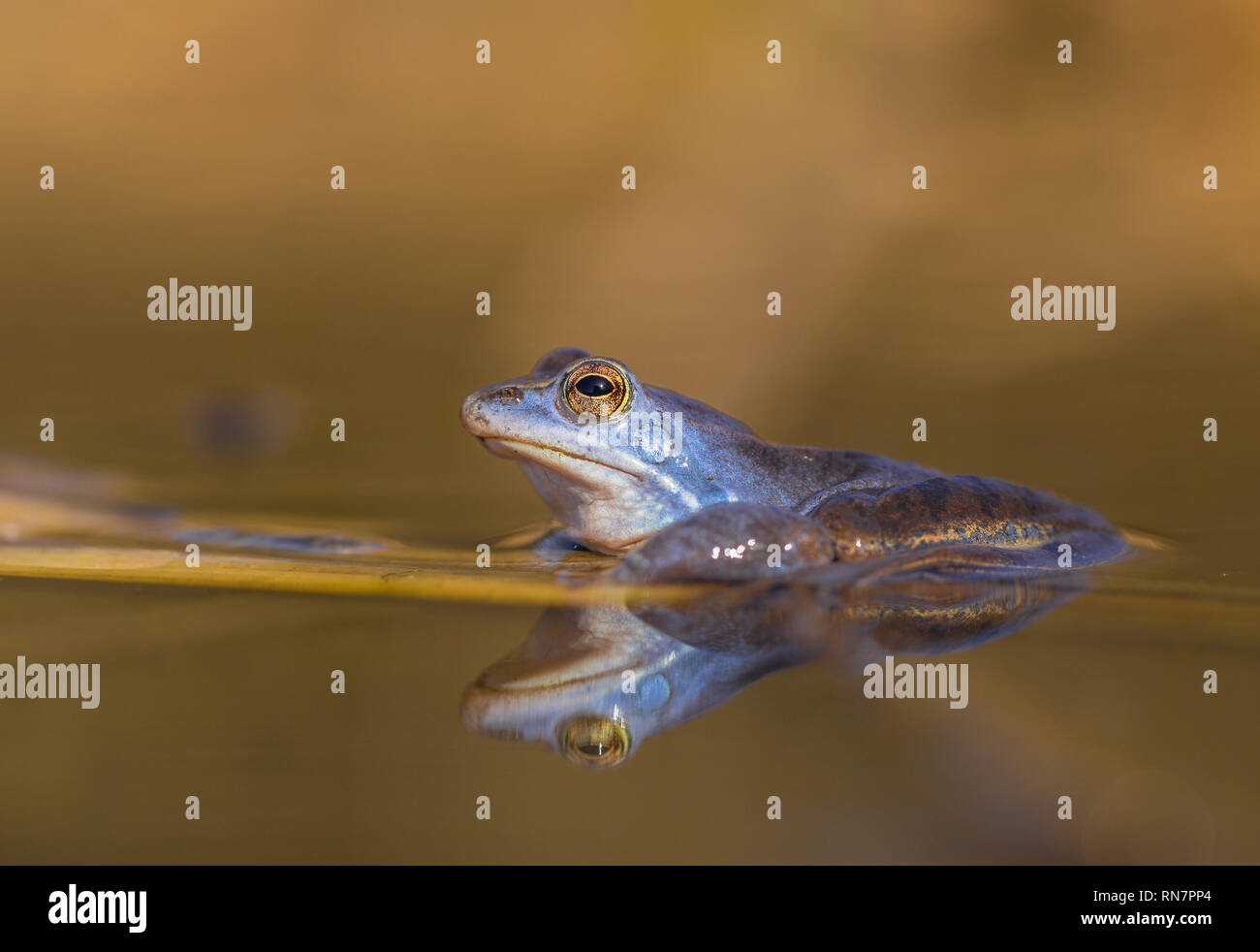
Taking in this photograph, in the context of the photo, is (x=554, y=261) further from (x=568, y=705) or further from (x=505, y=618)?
(x=568, y=705)

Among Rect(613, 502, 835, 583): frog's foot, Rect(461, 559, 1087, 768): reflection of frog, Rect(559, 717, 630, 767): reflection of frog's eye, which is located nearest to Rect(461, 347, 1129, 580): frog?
Rect(613, 502, 835, 583): frog's foot

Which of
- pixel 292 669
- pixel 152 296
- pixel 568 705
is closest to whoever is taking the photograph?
pixel 568 705

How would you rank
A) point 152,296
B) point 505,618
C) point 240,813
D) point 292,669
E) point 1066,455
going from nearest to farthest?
point 240,813
point 292,669
point 505,618
point 1066,455
point 152,296

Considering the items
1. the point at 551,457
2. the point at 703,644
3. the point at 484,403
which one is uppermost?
the point at 484,403

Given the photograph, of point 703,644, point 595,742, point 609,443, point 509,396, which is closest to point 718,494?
point 609,443

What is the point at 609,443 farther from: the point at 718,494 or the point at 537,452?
the point at 718,494

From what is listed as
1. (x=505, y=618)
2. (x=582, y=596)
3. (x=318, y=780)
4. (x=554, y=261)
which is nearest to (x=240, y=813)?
(x=318, y=780)

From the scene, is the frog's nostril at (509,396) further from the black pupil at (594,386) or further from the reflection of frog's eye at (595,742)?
the reflection of frog's eye at (595,742)

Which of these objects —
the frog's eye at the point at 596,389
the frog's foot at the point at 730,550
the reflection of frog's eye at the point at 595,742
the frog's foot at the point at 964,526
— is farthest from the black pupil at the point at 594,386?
the reflection of frog's eye at the point at 595,742
